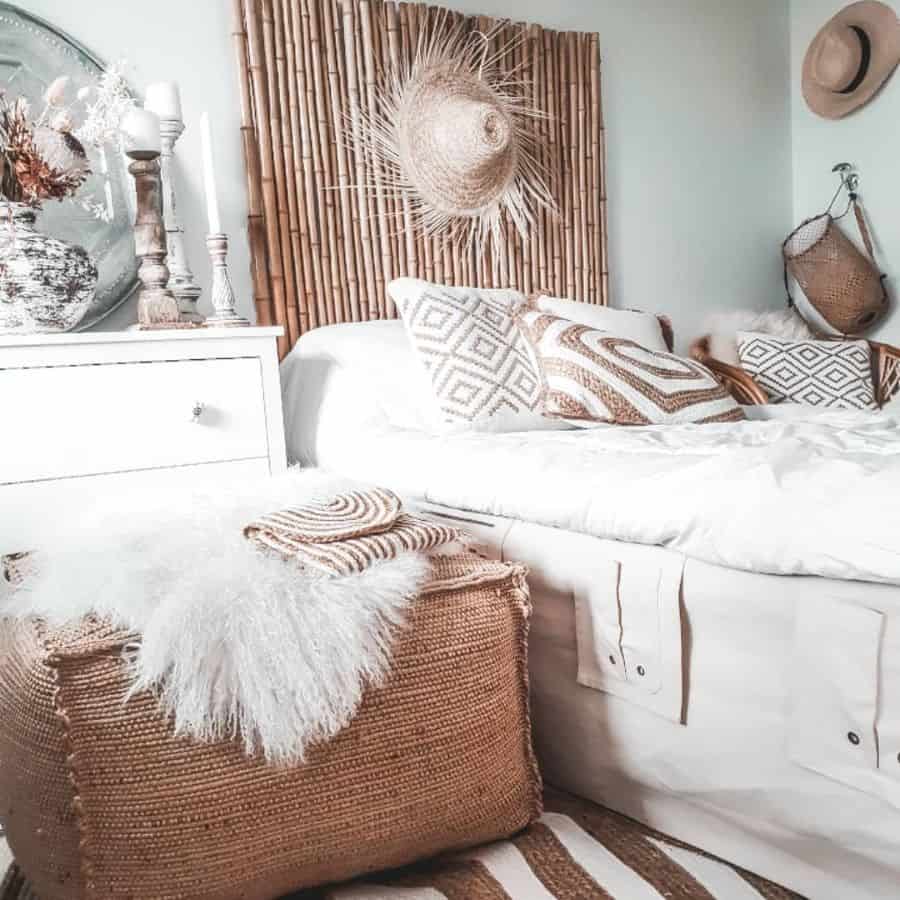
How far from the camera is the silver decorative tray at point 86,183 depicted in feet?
6.21

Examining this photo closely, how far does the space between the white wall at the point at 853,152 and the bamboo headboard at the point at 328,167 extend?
1.28m

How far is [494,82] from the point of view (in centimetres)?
257

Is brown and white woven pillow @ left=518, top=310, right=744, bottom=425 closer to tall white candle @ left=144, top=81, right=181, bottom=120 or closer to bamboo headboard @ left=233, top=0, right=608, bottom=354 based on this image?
bamboo headboard @ left=233, top=0, right=608, bottom=354

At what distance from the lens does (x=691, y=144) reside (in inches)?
122

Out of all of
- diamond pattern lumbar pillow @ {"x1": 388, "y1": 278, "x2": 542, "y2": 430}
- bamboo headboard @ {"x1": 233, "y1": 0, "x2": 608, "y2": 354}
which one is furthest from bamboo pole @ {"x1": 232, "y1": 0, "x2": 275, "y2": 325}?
diamond pattern lumbar pillow @ {"x1": 388, "y1": 278, "x2": 542, "y2": 430}

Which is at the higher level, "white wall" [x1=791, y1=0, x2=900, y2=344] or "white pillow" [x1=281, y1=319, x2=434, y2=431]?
"white wall" [x1=791, y1=0, x2=900, y2=344]

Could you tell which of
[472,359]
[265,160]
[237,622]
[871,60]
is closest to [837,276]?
[871,60]

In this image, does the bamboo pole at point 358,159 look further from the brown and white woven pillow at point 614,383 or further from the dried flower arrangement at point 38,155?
the dried flower arrangement at point 38,155


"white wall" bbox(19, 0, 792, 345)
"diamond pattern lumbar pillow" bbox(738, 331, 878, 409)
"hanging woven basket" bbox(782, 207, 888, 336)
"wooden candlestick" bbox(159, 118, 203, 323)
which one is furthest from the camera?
"hanging woven basket" bbox(782, 207, 888, 336)

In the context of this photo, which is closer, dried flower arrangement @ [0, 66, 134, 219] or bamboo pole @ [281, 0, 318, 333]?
dried flower arrangement @ [0, 66, 134, 219]

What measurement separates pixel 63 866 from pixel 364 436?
1.10 m

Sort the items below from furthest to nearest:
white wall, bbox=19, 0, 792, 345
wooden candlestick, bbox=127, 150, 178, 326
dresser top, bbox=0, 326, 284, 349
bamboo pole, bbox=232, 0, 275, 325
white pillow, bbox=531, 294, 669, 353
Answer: white wall, bbox=19, 0, 792, 345 < white pillow, bbox=531, 294, 669, 353 < bamboo pole, bbox=232, 0, 275, 325 < wooden candlestick, bbox=127, 150, 178, 326 < dresser top, bbox=0, 326, 284, 349

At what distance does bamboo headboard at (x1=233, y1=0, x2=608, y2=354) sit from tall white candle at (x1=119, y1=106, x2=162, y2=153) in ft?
1.10

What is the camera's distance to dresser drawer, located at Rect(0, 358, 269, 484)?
1.59m
